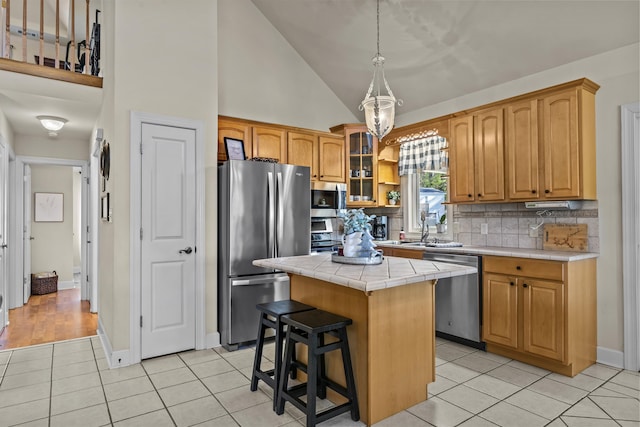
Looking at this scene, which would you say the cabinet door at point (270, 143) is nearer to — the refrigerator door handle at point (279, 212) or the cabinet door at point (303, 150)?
the cabinet door at point (303, 150)

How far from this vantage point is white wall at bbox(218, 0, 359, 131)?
15.3 feet

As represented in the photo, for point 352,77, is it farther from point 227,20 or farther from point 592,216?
point 592,216

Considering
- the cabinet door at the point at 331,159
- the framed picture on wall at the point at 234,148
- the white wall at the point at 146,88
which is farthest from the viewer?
the cabinet door at the point at 331,159

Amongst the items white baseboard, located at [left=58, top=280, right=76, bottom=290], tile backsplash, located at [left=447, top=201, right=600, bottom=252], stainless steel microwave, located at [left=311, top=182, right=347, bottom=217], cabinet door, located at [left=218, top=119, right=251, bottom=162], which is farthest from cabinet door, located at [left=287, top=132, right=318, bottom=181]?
white baseboard, located at [left=58, top=280, right=76, bottom=290]

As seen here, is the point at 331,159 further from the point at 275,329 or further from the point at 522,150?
the point at 275,329

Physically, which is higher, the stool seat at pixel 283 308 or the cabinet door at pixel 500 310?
the stool seat at pixel 283 308

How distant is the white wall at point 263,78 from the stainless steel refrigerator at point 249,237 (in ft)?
4.00

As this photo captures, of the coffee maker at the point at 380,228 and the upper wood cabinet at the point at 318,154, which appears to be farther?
the coffee maker at the point at 380,228

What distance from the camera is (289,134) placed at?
188 inches

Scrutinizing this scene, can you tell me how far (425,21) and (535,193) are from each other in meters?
1.94

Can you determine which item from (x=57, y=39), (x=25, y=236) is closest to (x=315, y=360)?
(x=57, y=39)

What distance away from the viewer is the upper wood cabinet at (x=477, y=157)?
3.79 m

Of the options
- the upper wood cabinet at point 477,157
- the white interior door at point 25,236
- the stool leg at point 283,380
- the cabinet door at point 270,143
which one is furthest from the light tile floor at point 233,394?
the white interior door at point 25,236

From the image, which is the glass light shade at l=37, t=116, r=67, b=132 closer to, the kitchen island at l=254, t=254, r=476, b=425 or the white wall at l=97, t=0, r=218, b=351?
the white wall at l=97, t=0, r=218, b=351
